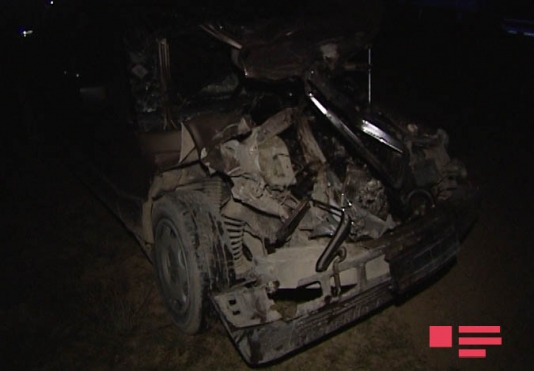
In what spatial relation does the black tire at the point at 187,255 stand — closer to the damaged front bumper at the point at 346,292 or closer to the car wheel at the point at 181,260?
the car wheel at the point at 181,260

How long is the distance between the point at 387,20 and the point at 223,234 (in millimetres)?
15406

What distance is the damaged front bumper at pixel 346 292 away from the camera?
2.46 meters

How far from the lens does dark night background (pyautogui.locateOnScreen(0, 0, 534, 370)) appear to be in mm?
3154

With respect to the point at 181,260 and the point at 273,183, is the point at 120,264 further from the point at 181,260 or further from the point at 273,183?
the point at 273,183

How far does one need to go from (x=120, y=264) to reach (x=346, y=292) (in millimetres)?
2384

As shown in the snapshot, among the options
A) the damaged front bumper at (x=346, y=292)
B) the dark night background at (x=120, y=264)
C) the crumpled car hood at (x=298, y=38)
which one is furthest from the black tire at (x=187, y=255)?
the crumpled car hood at (x=298, y=38)

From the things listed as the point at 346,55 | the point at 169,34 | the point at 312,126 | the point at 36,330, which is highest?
the point at 169,34

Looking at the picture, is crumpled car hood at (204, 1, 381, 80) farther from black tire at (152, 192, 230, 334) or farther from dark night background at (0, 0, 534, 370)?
black tire at (152, 192, 230, 334)

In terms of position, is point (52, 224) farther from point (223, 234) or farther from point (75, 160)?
point (223, 234)

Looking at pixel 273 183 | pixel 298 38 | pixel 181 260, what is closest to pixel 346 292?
pixel 273 183

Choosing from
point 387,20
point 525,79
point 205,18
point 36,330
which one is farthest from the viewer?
point 387,20

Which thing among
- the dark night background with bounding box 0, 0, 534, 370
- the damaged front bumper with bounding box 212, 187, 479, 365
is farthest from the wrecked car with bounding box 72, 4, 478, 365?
the dark night background with bounding box 0, 0, 534, 370

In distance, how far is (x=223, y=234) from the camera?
116 inches

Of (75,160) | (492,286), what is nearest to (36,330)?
(75,160)
